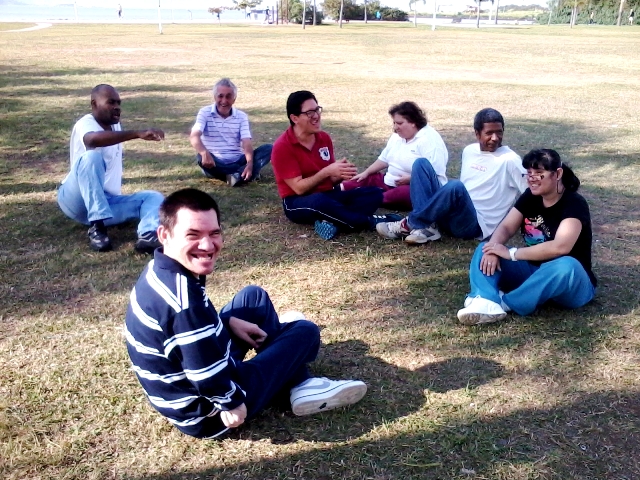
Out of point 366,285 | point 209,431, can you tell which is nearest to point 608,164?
point 366,285

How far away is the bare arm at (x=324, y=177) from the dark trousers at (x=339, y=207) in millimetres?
105

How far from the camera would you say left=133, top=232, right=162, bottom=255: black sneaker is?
4.79 metres

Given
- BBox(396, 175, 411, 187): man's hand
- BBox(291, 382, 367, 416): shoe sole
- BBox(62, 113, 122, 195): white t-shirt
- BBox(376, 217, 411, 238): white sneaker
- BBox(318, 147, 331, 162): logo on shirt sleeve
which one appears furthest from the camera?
BBox(396, 175, 411, 187): man's hand

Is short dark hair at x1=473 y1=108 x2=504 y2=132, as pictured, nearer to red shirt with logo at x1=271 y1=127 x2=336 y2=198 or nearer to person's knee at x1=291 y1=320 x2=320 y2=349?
red shirt with logo at x1=271 y1=127 x2=336 y2=198

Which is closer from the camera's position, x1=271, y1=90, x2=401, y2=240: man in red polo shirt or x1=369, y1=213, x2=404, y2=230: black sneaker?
x1=271, y1=90, x2=401, y2=240: man in red polo shirt

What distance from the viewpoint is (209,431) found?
276cm

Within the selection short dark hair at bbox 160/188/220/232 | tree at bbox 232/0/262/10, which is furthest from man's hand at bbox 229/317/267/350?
tree at bbox 232/0/262/10

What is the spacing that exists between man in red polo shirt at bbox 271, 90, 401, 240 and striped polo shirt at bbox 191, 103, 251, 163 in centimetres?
156

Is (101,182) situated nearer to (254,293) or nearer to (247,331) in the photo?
(254,293)

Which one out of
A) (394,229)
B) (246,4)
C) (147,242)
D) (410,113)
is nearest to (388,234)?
(394,229)

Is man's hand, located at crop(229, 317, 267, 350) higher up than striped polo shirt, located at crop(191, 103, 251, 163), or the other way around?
striped polo shirt, located at crop(191, 103, 251, 163)

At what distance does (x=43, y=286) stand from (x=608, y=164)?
21.2 feet

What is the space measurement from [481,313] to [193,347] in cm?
198

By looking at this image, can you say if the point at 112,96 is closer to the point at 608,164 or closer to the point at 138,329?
the point at 138,329
